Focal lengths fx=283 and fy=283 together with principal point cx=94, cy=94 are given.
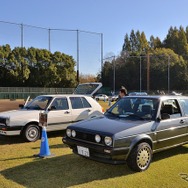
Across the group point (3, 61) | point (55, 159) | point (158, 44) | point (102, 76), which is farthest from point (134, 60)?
point (55, 159)

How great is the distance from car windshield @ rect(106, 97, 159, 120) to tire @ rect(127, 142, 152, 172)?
2.44ft

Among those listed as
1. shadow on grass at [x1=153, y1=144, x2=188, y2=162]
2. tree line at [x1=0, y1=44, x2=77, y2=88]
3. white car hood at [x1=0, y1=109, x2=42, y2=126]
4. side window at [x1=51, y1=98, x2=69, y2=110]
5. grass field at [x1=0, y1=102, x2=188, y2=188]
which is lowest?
grass field at [x1=0, y1=102, x2=188, y2=188]

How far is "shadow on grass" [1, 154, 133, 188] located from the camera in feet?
17.4

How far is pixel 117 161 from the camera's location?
5.45 metres

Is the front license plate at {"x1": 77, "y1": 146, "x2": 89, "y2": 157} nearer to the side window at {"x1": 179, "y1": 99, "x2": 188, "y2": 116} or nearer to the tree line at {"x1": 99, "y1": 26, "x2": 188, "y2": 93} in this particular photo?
the side window at {"x1": 179, "y1": 99, "x2": 188, "y2": 116}

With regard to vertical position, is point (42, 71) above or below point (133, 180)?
above

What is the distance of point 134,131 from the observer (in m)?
5.70

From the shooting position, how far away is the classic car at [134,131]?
5.49 m

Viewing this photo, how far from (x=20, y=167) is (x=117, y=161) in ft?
7.31

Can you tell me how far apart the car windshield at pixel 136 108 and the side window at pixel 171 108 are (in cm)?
25

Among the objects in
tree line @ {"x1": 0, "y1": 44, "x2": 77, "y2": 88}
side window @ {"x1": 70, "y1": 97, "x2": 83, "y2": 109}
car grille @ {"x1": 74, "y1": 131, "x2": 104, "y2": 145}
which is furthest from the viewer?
tree line @ {"x1": 0, "y1": 44, "x2": 77, "y2": 88}

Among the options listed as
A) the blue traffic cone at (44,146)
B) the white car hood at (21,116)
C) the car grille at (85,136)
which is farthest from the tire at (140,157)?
the white car hood at (21,116)

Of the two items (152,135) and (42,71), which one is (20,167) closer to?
(152,135)

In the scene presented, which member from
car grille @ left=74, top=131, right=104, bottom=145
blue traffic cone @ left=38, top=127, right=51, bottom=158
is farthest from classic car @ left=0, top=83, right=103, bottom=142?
car grille @ left=74, top=131, right=104, bottom=145
